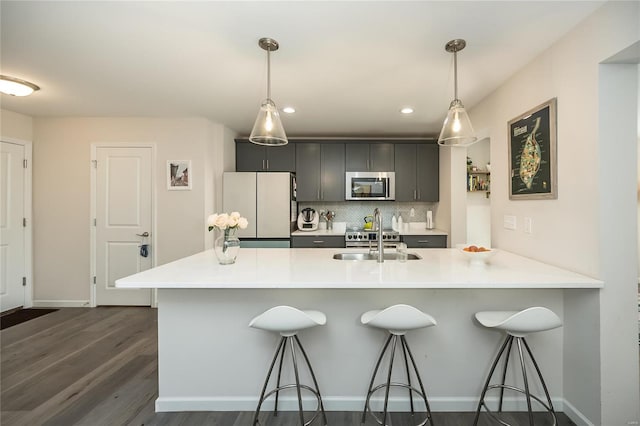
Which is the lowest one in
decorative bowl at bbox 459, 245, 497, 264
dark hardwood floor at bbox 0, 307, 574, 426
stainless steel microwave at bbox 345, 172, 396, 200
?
dark hardwood floor at bbox 0, 307, 574, 426

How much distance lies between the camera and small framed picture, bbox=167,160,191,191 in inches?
155

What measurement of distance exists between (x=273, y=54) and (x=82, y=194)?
3282mm

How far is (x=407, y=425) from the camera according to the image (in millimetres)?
1849

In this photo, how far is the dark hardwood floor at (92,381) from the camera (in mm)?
1896

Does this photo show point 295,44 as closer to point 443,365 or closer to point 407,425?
point 443,365

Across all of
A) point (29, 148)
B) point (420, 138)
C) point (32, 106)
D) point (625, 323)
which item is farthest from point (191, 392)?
point (420, 138)

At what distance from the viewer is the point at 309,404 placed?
2.00 meters

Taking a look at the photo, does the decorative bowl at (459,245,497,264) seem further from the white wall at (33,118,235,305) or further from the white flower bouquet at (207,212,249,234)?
the white wall at (33,118,235,305)

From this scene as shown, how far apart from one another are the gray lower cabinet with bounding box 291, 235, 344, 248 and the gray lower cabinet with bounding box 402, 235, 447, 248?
2.87ft

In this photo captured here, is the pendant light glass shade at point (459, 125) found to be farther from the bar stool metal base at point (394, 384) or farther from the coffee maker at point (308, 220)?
the coffee maker at point (308, 220)

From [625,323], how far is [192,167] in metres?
4.09

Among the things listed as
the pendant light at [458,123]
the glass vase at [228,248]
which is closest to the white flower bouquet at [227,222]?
the glass vase at [228,248]

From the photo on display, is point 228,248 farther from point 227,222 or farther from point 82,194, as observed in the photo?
point 82,194

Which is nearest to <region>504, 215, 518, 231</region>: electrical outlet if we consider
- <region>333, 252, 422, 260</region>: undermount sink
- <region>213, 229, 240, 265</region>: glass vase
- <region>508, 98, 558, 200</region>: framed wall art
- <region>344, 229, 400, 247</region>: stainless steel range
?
<region>508, 98, 558, 200</region>: framed wall art
